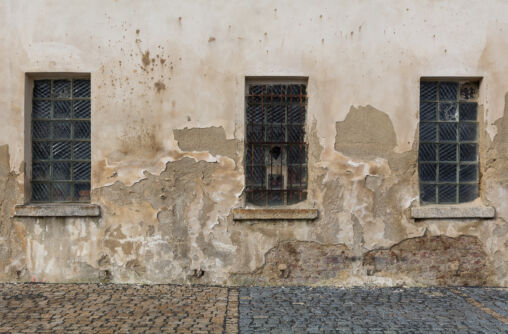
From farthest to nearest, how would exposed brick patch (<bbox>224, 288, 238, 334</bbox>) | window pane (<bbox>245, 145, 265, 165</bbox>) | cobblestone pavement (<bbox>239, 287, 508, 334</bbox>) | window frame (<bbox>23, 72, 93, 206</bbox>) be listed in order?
window pane (<bbox>245, 145, 265, 165</bbox>)
window frame (<bbox>23, 72, 93, 206</bbox>)
cobblestone pavement (<bbox>239, 287, 508, 334</bbox>)
exposed brick patch (<bbox>224, 288, 238, 334</bbox>)

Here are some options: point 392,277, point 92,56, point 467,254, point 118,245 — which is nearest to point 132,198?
point 118,245

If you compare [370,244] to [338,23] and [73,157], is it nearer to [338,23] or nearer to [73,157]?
[338,23]

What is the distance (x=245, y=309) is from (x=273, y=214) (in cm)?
145

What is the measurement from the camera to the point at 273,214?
6316mm

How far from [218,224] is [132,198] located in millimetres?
1211

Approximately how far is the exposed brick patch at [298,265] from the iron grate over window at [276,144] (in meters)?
0.65

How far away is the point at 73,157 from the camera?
6555mm

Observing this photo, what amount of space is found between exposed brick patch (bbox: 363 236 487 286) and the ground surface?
8.4 inches

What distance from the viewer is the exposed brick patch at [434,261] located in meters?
6.38

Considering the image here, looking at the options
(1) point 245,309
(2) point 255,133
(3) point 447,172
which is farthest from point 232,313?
(3) point 447,172

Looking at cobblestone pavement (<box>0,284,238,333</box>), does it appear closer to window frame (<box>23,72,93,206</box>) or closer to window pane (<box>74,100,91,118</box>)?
window frame (<box>23,72,93,206</box>)

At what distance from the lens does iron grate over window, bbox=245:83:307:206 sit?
652cm

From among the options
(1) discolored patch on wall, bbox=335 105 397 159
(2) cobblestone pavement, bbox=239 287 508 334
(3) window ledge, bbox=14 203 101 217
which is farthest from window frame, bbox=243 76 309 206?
(3) window ledge, bbox=14 203 101 217

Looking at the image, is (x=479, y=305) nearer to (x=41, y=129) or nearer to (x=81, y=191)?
(x=81, y=191)
